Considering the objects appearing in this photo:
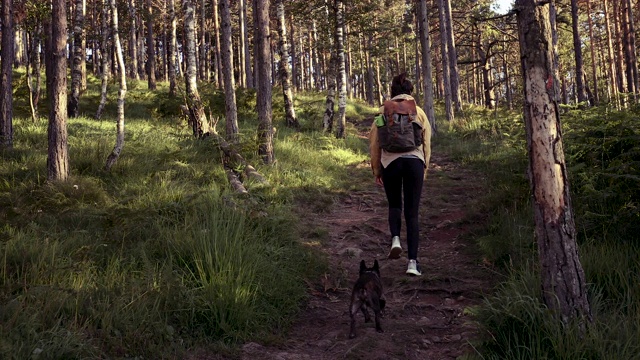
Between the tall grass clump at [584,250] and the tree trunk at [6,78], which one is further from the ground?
the tree trunk at [6,78]

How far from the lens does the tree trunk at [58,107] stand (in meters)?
7.39

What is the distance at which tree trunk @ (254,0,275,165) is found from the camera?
1004 centimetres

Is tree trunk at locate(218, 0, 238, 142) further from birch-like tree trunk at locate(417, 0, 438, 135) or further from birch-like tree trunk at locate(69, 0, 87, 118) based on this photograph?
birch-like tree trunk at locate(417, 0, 438, 135)

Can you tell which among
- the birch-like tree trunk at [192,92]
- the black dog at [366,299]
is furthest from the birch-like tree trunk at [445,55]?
the black dog at [366,299]

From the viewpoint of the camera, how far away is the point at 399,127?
5117mm

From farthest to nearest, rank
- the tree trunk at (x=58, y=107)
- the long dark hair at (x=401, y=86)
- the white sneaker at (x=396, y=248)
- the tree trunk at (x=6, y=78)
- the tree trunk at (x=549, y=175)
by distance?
1. the tree trunk at (x=6, y=78)
2. the tree trunk at (x=58, y=107)
3. the long dark hair at (x=401, y=86)
4. the white sneaker at (x=396, y=248)
5. the tree trunk at (x=549, y=175)

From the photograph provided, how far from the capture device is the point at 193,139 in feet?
36.7

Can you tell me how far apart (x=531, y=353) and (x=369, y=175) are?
29.6 ft

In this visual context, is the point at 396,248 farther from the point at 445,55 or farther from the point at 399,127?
the point at 445,55

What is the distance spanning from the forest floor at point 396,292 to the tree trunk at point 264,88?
7.74 feet

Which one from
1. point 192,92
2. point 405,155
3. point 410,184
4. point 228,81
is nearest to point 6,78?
point 192,92

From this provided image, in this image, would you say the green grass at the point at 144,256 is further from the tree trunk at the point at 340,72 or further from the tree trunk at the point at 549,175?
the tree trunk at the point at 340,72

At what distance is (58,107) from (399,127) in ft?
19.2

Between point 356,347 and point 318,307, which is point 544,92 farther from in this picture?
point 318,307
